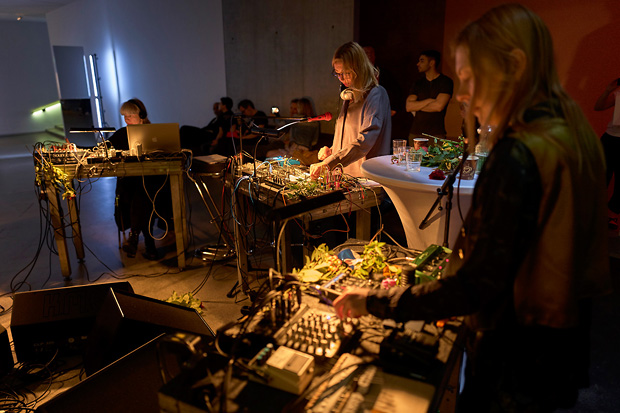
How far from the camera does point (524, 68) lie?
90cm

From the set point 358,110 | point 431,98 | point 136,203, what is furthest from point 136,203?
point 431,98

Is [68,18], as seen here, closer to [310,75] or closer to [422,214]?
[310,75]

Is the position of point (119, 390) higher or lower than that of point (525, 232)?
lower

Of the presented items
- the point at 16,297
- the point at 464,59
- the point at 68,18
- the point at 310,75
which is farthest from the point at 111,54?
the point at 464,59

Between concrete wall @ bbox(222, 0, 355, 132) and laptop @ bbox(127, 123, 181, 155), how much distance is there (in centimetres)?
320

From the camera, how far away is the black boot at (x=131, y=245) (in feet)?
12.8

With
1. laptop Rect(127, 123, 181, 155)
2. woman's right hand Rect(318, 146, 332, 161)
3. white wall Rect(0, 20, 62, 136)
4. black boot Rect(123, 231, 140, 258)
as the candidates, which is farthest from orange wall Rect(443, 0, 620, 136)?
white wall Rect(0, 20, 62, 136)

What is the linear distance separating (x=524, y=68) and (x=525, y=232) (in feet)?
1.11

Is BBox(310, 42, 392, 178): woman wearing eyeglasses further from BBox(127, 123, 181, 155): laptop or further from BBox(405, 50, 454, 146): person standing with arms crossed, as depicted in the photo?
BBox(405, 50, 454, 146): person standing with arms crossed

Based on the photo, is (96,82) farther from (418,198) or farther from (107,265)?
(418,198)

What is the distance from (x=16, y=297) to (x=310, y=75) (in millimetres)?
5152

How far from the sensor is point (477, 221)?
36.4 inches

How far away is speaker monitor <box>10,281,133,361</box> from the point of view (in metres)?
2.37

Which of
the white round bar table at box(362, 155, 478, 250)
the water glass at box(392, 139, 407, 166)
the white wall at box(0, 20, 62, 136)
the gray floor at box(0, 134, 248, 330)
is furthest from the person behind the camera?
A: the white wall at box(0, 20, 62, 136)
